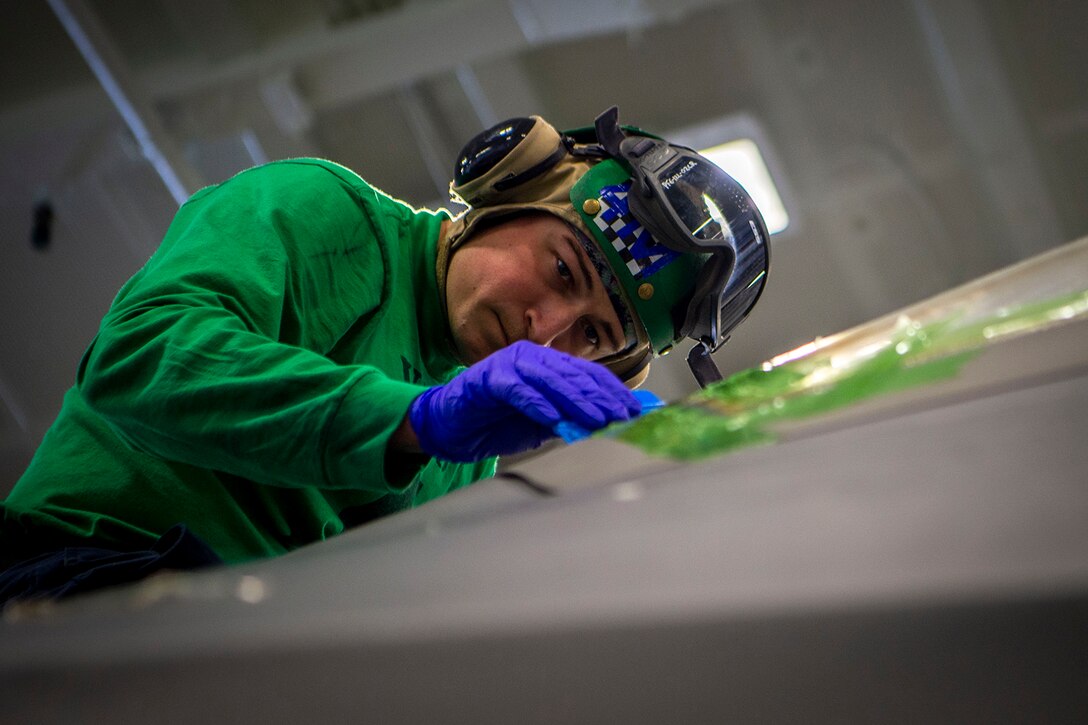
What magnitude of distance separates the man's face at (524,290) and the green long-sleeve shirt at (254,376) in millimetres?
68

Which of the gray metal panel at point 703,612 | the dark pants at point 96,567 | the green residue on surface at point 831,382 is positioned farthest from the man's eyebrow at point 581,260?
the gray metal panel at point 703,612

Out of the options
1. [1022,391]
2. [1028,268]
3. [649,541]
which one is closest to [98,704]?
[649,541]

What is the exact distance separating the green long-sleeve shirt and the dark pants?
0.12m

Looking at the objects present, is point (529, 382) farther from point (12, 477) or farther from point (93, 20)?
point (12, 477)

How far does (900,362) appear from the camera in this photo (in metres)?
0.79

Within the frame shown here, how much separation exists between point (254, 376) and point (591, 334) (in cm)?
76

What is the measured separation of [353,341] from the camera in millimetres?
1474

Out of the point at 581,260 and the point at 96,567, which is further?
the point at 581,260

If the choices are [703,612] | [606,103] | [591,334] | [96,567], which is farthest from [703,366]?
[606,103]

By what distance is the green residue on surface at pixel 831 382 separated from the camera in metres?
0.71

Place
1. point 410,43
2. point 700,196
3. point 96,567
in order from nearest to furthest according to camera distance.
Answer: point 96,567
point 700,196
point 410,43

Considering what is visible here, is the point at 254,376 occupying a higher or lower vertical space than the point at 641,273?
higher

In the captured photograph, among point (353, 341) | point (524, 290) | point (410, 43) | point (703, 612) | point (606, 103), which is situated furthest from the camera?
point (606, 103)

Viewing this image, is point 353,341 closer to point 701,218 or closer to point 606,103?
point 701,218
